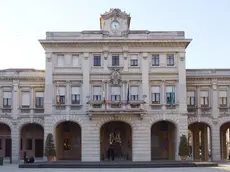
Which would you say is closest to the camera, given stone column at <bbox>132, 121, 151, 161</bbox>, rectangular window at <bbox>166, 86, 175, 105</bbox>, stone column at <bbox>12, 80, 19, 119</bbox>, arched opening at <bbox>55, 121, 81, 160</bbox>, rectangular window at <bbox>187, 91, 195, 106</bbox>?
stone column at <bbox>132, 121, 151, 161</bbox>

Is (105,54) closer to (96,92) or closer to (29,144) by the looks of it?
(96,92)

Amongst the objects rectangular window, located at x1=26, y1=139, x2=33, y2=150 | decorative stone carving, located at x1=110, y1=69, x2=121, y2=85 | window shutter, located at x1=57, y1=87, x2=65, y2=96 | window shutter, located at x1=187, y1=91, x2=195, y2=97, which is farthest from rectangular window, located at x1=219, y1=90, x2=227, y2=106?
rectangular window, located at x1=26, y1=139, x2=33, y2=150

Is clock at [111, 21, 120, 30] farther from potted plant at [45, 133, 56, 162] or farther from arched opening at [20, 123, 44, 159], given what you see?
arched opening at [20, 123, 44, 159]

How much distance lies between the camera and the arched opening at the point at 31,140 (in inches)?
2144

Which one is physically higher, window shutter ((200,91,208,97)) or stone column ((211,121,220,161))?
window shutter ((200,91,208,97))

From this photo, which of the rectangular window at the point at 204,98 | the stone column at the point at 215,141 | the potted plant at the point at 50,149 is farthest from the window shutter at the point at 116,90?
the stone column at the point at 215,141

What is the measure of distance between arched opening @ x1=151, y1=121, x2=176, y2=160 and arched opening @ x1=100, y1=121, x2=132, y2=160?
10.3ft

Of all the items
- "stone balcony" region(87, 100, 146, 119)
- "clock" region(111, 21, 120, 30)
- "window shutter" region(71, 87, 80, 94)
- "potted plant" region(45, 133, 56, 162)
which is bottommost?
"potted plant" region(45, 133, 56, 162)

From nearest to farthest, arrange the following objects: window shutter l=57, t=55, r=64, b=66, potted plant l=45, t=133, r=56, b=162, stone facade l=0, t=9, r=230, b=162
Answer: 1. potted plant l=45, t=133, r=56, b=162
2. stone facade l=0, t=9, r=230, b=162
3. window shutter l=57, t=55, r=64, b=66

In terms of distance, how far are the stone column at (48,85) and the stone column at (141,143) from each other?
972 centimetres

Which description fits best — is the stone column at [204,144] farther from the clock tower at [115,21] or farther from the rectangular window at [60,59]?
the rectangular window at [60,59]

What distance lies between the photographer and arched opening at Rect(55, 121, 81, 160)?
171 ft

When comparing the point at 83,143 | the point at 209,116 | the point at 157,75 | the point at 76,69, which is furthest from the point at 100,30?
the point at 209,116

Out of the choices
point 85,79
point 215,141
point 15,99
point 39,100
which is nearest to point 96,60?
point 85,79
